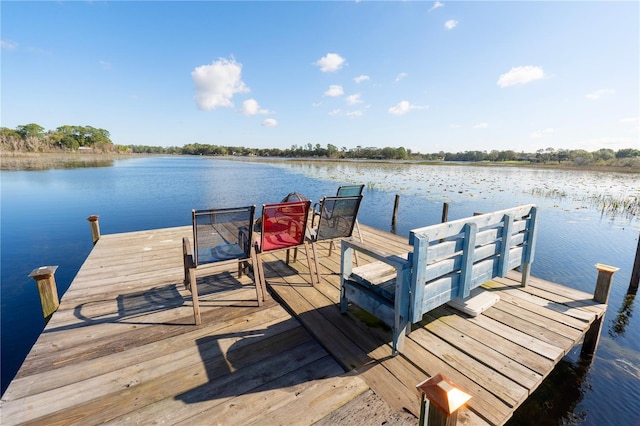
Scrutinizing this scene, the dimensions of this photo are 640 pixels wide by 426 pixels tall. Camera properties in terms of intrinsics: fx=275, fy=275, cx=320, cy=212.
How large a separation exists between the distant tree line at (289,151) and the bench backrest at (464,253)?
5749 centimetres

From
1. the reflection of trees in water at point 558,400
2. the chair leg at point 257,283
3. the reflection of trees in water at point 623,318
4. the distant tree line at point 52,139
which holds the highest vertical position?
the distant tree line at point 52,139

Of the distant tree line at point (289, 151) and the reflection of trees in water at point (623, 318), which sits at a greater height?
the distant tree line at point (289, 151)

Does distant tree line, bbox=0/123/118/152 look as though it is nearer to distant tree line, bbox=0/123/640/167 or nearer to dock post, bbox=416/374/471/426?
distant tree line, bbox=0/123/640/167

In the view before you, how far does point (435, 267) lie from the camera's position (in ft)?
8.48

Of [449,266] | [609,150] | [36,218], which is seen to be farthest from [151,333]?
[609,150]

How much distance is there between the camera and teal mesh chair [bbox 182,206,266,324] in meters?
3.05

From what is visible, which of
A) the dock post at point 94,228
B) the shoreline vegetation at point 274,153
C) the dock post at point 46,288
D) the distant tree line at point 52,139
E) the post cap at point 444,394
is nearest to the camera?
the post cap at point 444,394

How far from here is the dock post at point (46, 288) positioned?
3238mm

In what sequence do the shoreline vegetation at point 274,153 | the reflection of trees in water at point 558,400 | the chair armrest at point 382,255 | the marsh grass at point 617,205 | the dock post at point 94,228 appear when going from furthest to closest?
the shoreline vegetation at point 274,153 < the marsh grass at point 617,205 < the dock post at point 94,228 < the reflection of trees in water at point 558,400 < the chair armrest at point 382,255

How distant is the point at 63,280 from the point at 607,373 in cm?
1020

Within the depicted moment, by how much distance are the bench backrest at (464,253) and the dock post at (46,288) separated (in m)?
4.08

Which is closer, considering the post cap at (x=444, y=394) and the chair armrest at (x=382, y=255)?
the post cap at (x=444, y=394)

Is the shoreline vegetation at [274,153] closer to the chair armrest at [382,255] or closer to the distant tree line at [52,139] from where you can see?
the distant tree line at [52,139]

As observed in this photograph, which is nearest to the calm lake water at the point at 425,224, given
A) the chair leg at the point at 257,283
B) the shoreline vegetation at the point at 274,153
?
the chair leg at the point at 257,283
